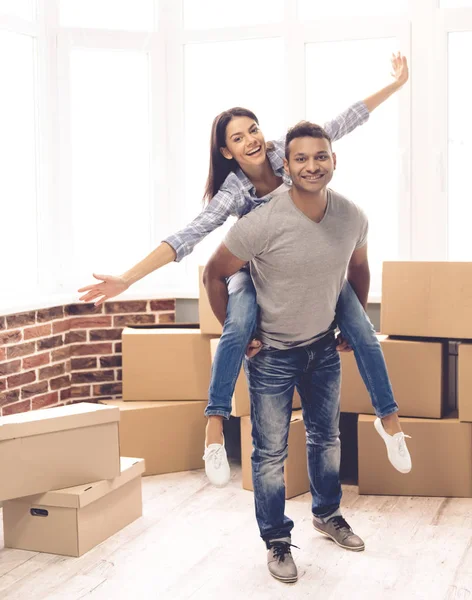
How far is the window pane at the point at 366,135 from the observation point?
12.7ft

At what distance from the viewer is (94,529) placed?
9.54 ft

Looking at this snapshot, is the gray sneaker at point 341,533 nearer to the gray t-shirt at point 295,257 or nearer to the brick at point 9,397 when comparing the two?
the gray t-shirt at point 295,257

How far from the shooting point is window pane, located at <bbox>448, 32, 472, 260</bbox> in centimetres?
374

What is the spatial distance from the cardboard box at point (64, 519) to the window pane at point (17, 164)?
1194 mm

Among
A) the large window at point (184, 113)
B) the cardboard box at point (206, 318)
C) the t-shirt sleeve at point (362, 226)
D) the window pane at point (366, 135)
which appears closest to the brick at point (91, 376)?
the large window at point (184, 113)

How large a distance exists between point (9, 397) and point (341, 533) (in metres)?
1.58

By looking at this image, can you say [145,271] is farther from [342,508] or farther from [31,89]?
[31,89]

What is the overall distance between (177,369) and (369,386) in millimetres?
1308

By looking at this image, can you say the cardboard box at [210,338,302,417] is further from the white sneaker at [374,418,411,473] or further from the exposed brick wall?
the white sneaker at [374,418,411,473]

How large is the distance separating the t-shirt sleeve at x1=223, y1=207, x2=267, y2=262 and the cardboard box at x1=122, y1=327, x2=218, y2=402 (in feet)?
4.42

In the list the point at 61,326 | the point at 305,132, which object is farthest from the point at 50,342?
the point at 305,132

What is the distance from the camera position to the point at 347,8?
389 cm

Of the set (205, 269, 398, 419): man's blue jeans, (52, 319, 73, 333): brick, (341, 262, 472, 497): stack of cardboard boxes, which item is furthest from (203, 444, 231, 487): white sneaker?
(52, 319, 73, 333): brick

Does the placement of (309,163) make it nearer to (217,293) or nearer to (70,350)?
(217,293)
